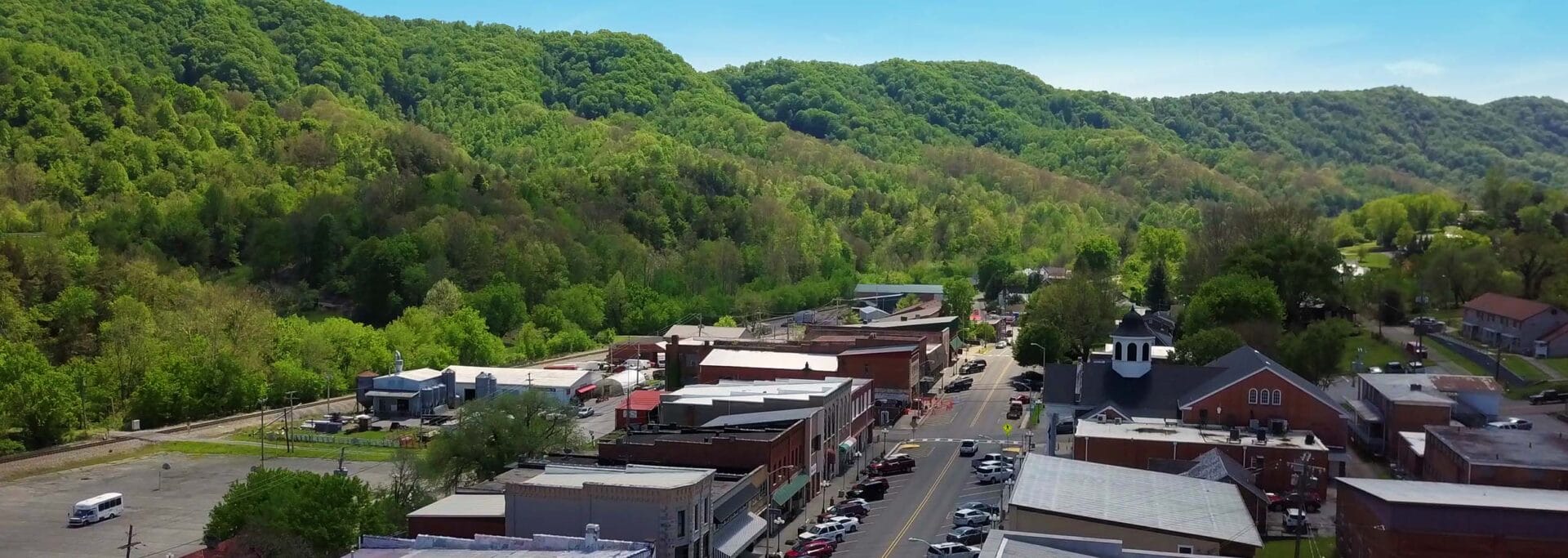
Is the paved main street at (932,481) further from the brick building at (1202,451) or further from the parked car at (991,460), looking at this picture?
the brick building at (1202,451)

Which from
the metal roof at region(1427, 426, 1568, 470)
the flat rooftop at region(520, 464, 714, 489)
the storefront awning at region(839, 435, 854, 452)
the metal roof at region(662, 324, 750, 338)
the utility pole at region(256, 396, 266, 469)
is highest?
the flat rooftop at region(520, 464, 714, 489)

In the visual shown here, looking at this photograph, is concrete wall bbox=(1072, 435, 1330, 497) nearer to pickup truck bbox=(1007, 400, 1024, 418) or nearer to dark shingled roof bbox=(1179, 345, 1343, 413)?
dark shingled roof bbox=(1179, 345, 1343, 413)

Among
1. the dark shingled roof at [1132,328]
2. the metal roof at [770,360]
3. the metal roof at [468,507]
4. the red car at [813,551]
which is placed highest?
the dark shingled roof at [1132,328]

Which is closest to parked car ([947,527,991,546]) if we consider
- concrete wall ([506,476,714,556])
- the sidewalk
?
the sidewalk

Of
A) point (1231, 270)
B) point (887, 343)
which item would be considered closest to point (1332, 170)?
point (1231, 270)

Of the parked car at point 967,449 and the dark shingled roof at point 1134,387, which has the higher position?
the dark shingled roof at point 1134,387

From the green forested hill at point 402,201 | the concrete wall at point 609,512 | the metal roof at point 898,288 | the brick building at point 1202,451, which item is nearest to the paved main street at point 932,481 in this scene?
the brick building at point 1202,451

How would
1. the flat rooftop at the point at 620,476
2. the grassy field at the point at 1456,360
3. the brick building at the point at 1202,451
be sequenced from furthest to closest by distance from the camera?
the grassy field at the point at 1456,360 → the brick building at the point at 1202,451 → the flat rooftop at the point at 620,476
